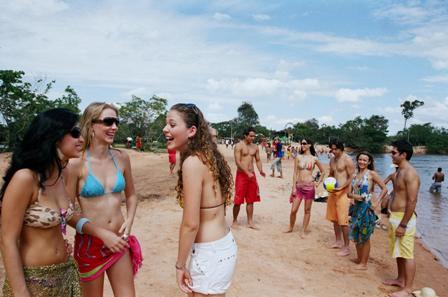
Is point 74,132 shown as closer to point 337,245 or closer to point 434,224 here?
point 337,245

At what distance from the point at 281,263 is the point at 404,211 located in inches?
81.5

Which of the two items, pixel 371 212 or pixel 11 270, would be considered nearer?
pixel 11 270

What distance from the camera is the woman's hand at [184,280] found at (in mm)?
2514

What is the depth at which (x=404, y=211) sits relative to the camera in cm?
499

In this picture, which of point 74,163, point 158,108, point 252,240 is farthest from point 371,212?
point 158,108

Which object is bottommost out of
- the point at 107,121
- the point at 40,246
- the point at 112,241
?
the point at 112,241

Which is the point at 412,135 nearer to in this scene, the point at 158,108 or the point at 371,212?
the point at 158,108

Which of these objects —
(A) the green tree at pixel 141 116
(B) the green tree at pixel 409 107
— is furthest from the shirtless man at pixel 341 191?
(B) the green tree at pixel 409 107

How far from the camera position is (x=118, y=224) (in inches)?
120

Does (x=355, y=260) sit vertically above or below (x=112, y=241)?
below

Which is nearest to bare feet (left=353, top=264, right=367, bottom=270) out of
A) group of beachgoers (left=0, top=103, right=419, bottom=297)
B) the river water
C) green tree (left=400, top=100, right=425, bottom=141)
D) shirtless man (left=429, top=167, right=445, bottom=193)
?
the river water

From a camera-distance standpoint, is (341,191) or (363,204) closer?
(363,204)

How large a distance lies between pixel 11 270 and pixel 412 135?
112 metres

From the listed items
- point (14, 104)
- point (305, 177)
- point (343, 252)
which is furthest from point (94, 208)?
point (14, 104)
